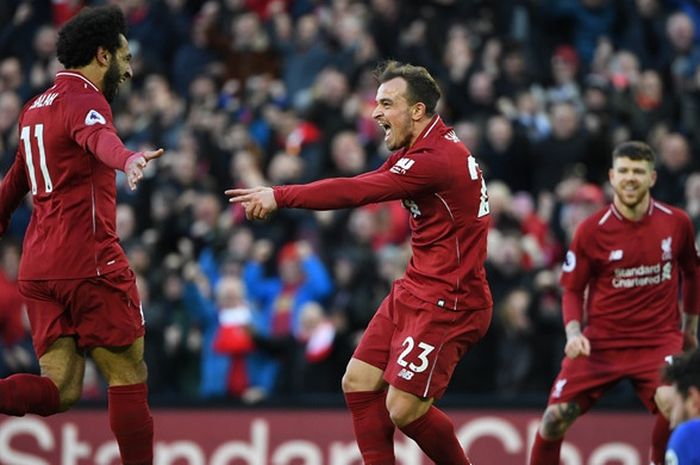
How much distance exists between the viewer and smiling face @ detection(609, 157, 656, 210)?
884cm

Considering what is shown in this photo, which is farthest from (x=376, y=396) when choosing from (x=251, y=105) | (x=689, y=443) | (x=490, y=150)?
(x=251, y=105)

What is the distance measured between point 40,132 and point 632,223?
140 inches

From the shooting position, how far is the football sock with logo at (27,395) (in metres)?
7.36

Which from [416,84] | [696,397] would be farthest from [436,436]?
[696,397]

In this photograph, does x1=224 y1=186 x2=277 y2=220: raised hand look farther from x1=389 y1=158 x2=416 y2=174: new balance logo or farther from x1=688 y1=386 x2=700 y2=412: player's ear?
x1=688 y1=386 x2=700 y2=412: player's ear

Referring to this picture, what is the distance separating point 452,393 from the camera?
1205cm

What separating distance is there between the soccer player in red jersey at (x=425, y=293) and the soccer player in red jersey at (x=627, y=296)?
1.21m

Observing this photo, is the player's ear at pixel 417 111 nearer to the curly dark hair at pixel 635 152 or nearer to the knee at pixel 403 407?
the knee at pixel 403 407

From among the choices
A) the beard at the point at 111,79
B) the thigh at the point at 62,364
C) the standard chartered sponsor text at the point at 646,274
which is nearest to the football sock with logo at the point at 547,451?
the standard chartered sponsor text at the point at 646,274

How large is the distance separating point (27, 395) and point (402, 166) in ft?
6.95

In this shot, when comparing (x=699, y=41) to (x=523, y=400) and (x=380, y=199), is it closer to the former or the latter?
(x=523, y=400)

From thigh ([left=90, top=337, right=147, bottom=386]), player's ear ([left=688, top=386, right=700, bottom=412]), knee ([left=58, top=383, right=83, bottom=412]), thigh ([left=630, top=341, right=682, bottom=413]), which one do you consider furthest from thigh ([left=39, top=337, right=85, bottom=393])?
thigh ([left=630, top=341, right=682, bottom=413])

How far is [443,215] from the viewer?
25.4ft

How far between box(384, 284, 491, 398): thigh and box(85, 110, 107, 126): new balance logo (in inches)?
71.7
